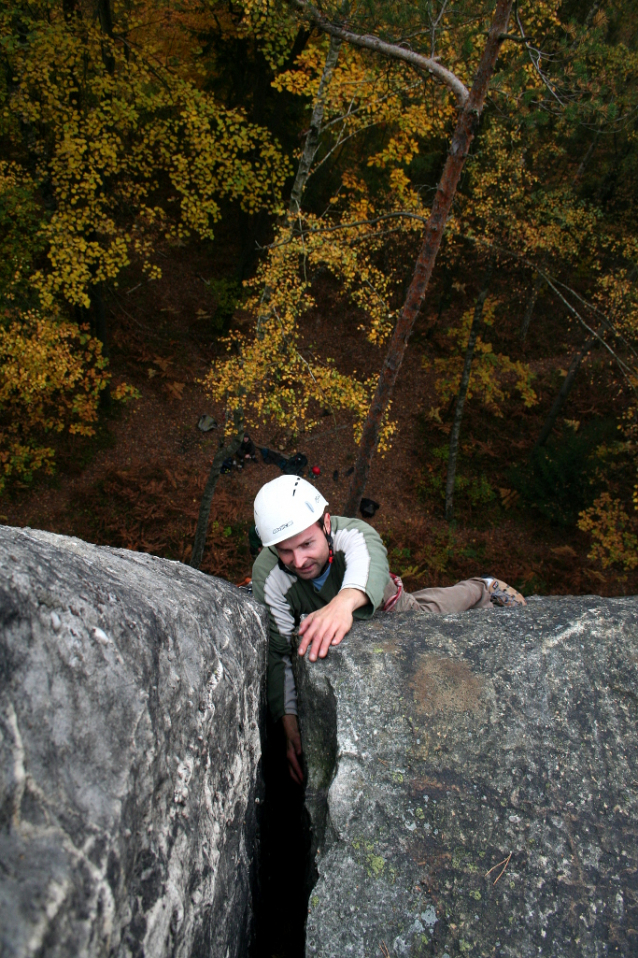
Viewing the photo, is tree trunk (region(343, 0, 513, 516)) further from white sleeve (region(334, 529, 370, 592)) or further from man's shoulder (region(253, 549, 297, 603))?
man's shoulder (region(253, 549, 297, 603))

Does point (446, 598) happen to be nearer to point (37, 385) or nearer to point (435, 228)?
point (435, 228)

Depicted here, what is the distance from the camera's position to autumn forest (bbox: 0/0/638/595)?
28.7 ft

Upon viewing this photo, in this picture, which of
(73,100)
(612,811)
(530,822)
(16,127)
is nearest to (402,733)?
(530,822)

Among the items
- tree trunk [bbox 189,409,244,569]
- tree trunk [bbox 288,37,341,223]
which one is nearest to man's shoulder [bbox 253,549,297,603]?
tree trunk [bbox 189,409,244,569]

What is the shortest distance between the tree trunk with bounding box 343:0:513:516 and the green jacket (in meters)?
3.94

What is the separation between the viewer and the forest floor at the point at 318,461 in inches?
565

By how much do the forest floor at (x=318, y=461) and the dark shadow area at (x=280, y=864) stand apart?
9098 mm

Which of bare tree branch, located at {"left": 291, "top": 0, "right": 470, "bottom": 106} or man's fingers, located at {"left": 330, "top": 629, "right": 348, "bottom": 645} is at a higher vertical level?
bare tree branch, located at {"left": 291, "top": 0, "right": 470, "bottom": 106}

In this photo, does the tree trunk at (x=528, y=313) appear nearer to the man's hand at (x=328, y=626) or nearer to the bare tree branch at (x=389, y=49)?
the bare tree branch at (x=389, y=49)

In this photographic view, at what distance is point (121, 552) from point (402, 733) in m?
2.00

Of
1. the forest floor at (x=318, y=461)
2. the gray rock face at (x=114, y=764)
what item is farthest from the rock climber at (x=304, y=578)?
the forest floor at (x=318, y=461)

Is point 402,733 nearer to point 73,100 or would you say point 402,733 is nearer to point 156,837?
point 156,837

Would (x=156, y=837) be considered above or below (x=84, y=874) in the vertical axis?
below

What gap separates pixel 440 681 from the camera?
3324 mm
